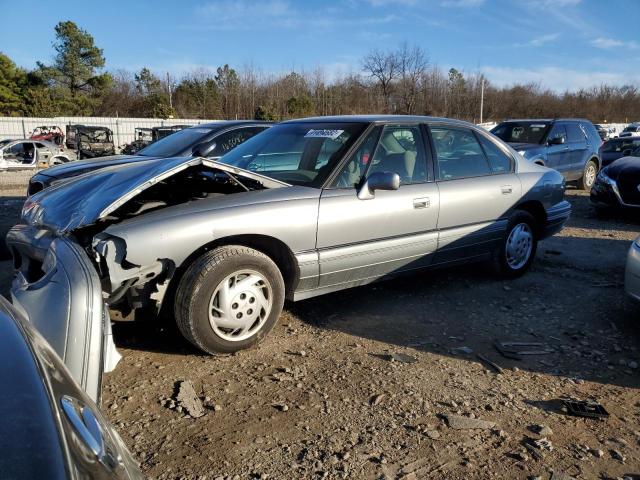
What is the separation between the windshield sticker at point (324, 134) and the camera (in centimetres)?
430

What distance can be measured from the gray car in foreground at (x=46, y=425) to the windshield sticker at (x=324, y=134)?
122 inches

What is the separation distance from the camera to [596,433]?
2.76m

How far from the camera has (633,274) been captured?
4141 mm

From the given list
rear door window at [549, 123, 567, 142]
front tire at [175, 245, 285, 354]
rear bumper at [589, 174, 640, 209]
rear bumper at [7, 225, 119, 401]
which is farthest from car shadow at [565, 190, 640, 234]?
rear bumper at [7, 225, 119, 401]

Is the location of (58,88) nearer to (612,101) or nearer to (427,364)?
(427,364)

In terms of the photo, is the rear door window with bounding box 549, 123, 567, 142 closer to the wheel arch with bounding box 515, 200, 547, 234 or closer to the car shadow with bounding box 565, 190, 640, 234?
the car shadow with bounding box 565, 190, 640, 234

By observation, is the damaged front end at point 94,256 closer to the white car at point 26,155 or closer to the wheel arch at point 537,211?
the wheel arch at point 537,211

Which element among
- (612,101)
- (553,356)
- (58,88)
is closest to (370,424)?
(553,356)

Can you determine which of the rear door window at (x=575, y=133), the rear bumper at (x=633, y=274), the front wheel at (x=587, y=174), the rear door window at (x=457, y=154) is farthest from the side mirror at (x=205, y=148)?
the front wheel at (x=587, y=174)

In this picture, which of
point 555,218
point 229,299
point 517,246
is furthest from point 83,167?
point 555,218

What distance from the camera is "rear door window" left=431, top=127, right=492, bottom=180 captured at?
4664mm

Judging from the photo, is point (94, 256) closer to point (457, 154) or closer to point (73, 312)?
point (73, 312)

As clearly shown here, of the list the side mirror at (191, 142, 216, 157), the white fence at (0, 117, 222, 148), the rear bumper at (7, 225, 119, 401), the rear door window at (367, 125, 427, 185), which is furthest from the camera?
the white fence at (0, 117, 222, 148)

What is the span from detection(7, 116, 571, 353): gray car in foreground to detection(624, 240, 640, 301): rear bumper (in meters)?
1.17
